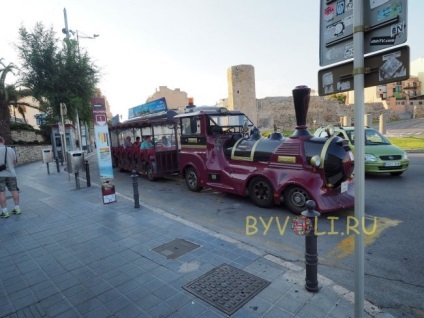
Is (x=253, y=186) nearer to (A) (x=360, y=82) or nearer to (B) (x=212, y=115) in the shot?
(B) (x=212, y=115)

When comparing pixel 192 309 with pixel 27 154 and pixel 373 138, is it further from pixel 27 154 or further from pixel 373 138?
pixel 27 154

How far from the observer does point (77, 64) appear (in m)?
17.5

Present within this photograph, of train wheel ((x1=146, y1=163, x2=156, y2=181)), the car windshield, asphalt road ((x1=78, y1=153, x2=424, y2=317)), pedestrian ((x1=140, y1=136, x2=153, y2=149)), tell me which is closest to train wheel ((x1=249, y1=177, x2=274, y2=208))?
asphalt road ((x1=78, y1=153, x2=424, y2=317))

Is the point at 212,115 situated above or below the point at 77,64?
below

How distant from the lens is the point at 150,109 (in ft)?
43.0

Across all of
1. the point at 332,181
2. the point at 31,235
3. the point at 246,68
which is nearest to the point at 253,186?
the point at 332,181

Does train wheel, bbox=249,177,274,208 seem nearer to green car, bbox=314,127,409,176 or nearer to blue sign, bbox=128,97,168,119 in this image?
green car, bbox=314,127,409,176

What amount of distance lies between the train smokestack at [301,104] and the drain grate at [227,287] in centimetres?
360

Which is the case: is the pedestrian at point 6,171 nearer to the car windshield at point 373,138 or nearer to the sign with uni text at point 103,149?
the sign with uni text at point 103,149

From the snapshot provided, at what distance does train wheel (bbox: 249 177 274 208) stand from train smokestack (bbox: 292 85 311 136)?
135cm

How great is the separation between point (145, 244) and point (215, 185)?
3.28 metres

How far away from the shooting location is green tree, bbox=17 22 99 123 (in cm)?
1644

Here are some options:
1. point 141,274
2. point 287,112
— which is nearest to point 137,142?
point 141,274

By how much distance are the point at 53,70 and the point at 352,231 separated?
1818 cm
